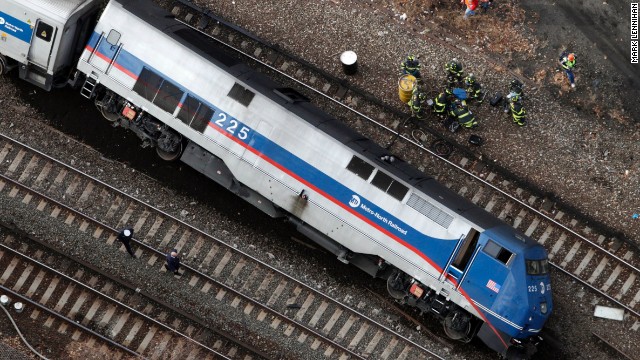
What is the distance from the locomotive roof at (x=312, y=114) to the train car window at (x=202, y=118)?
127 cm

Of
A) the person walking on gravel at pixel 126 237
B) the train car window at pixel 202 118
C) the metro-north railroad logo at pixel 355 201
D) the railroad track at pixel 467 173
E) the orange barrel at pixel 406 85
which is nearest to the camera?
the metro-north railroad logo at pixel 355 201

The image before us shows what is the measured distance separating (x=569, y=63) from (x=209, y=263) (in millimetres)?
12571

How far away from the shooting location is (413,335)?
25484 mm

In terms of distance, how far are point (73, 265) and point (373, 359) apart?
9497 millimetres

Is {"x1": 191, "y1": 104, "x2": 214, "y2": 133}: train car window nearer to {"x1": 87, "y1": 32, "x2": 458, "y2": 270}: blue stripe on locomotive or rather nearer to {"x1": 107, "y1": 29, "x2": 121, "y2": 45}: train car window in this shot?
{"x1": 87, "y1": 32, "x2": 458, "y2": 270}: blue stripe on locomotive

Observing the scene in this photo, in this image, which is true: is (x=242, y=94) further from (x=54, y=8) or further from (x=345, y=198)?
(x=54, y=8)

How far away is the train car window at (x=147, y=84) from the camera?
2416 cm

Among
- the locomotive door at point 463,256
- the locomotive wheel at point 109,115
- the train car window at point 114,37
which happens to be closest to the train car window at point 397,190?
the locomotive door at point 463,256

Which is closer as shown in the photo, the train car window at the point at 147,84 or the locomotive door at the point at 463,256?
the locomotive door at the point at 463,256

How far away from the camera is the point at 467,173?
85.4ft

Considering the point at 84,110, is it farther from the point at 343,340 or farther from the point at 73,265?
the point at 343,340

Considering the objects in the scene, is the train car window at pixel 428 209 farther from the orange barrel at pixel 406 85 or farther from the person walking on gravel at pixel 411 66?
the person walking on gravel at pixel 411 66

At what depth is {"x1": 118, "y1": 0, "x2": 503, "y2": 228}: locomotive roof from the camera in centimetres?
2372

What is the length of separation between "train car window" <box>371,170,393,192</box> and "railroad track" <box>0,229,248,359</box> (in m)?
6.52
